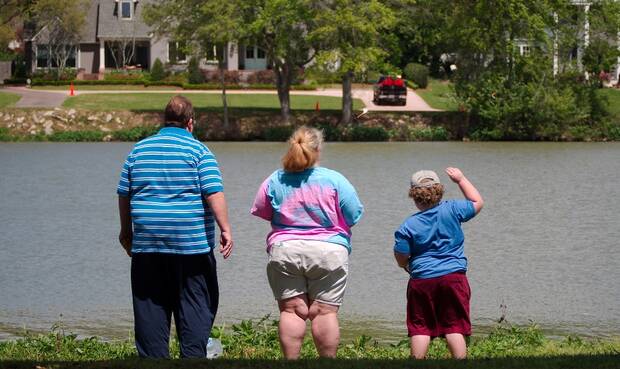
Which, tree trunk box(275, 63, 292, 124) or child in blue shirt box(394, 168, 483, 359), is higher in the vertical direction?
tree trunk box(275, 63, 292, 124)

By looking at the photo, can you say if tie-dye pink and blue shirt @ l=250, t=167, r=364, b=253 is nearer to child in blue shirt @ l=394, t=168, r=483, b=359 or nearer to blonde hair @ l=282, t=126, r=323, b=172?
blonde hair @ l=282, t=126, r=323, b=172

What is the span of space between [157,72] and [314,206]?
55.4 meters

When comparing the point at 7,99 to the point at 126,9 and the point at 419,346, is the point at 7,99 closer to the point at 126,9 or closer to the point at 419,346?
the point at 126,9

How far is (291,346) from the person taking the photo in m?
8.23

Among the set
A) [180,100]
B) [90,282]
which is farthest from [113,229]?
[180,100]

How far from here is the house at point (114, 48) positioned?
66.0 metres

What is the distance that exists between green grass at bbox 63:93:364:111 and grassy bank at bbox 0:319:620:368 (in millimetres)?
37568

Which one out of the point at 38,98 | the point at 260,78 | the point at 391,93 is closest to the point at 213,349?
the point at 391,93

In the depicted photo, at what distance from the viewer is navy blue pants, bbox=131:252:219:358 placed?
806cm

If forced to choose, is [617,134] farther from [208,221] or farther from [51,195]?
[208,221]

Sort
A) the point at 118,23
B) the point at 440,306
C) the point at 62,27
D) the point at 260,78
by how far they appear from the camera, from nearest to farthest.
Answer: the point at 440,306 → the point at 260,78 → the point at 62,27 → the point at 118,23

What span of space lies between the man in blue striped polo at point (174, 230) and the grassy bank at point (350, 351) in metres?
0.36

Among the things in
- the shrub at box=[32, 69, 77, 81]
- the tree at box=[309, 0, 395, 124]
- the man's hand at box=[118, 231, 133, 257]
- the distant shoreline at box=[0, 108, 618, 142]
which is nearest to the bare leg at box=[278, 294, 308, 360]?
the man's hand at box=[118, 231, 133, 257]

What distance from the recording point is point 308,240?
8.17 metres
